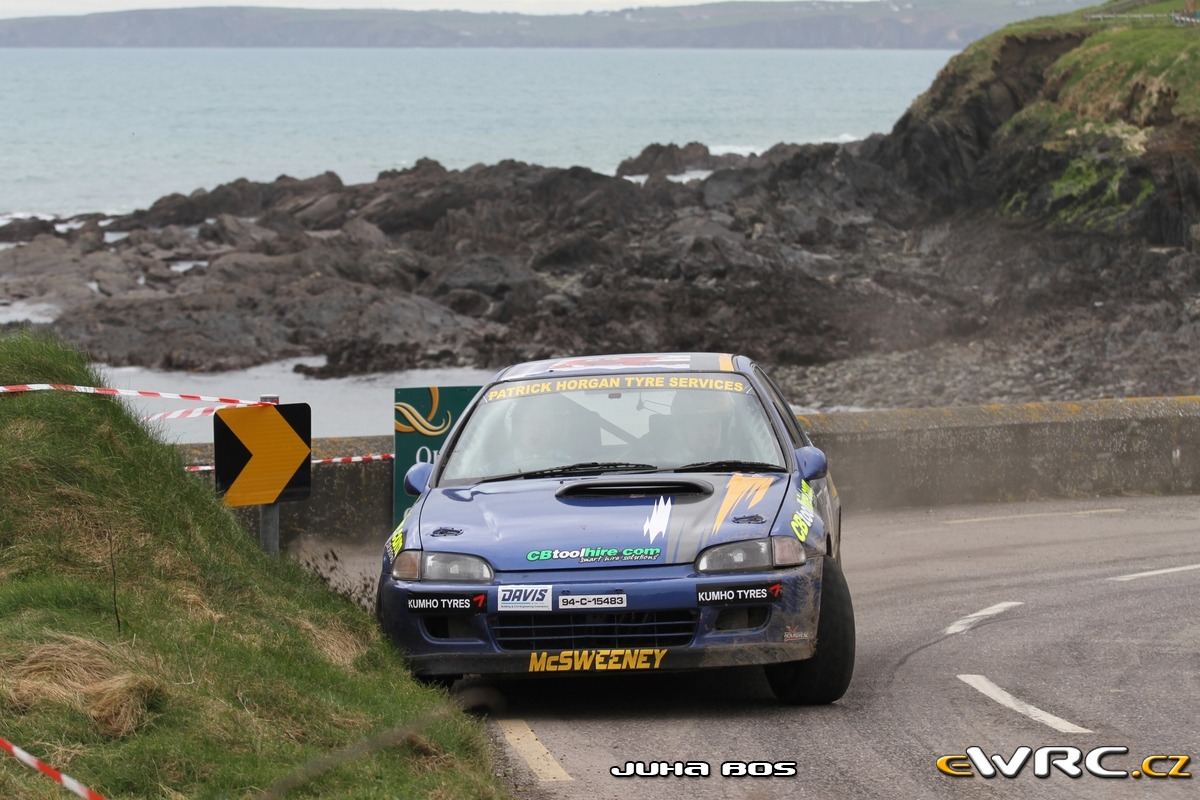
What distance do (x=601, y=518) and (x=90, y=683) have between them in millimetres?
2304

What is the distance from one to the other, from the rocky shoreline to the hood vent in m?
21.9

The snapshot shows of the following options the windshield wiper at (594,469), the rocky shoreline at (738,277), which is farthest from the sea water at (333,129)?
the windshield wiper at (594,469)

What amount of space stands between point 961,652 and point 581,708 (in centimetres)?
221

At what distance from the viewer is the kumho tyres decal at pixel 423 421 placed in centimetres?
1148

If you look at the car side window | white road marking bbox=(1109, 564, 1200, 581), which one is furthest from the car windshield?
white road marking bbox=(1109, 564, 1200, 581)

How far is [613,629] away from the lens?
22.2 ft

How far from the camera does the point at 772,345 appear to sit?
1313 inches

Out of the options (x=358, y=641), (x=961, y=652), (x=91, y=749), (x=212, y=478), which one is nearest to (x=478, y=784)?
(x=91, y=749)

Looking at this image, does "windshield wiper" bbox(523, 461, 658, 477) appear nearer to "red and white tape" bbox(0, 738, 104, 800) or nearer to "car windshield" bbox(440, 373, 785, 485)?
"car windshield" bbox(440, 373, 785, 485)

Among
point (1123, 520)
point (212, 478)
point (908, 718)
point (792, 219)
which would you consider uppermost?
point (908, 718)

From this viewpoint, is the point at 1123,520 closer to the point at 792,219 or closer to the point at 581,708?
the point at 581,708

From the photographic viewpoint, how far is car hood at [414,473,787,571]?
22.5 feet

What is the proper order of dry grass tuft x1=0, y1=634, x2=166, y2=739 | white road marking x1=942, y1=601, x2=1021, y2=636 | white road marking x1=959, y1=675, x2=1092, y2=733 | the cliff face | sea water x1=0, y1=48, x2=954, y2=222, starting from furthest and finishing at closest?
sea water x1=0, y1=48, x2=954, y2=222 < the cliff face < white road marking x1=942, y1=601, x2=1021, y2=636 < white road marking x1=959, y1=675, x2=1092, y2=733 < dry grass tuft x1=0, y1=634, x2=166, y2=739

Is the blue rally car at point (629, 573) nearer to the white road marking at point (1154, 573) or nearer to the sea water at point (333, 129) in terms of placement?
the white road marking at point (1154, 573)
